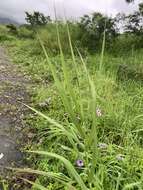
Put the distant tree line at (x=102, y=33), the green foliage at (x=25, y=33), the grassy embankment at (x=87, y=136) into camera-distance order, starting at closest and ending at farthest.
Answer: the grassy embankment at (x=87, y=136)
the distant tree line at (x=102, y=33)
the green foliage at (x=25, y=33)

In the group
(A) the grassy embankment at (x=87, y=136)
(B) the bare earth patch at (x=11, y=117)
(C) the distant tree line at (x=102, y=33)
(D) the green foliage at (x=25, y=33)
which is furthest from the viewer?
(D) the green foliage at (x=25, y=33)

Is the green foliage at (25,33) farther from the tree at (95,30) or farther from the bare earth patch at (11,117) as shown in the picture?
the bare earth patch at (11,117)

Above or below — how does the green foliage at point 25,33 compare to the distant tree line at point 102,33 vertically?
below

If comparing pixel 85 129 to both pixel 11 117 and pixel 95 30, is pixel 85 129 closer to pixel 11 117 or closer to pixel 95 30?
pixel 11 117

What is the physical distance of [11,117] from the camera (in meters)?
4.68

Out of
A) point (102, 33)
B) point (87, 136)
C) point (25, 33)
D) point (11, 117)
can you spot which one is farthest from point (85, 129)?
point (25, 33)

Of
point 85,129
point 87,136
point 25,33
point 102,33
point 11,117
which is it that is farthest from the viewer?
point 25,33

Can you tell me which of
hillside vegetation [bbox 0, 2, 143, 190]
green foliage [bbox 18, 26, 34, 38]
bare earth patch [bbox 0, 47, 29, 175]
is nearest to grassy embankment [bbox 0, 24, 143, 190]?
hillside vegetation [bbox 0, 2, 143, 190]

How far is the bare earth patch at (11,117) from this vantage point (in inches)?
142

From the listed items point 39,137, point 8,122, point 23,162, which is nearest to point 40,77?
point 8,122

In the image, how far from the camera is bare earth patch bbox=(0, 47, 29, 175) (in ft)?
11.8

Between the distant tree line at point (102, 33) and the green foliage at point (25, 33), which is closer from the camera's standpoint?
the distant tree line at point (102, 33)

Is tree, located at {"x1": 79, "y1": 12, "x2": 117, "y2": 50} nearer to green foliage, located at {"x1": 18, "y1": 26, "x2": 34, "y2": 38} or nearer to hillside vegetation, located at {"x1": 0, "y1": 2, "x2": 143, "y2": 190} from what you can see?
hillside vegetation, located at {"x1": 0, "y1": 2, "x2": 143, "y2": 190}

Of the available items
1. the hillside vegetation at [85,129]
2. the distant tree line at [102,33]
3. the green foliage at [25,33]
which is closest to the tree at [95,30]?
the distant tree line at [102,33]
